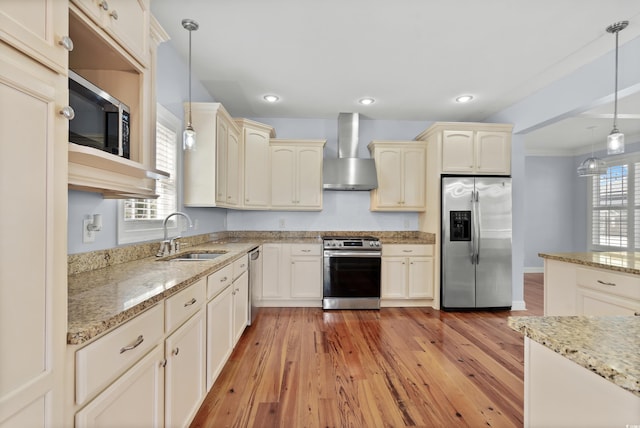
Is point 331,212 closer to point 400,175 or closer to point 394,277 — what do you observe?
point 400,175

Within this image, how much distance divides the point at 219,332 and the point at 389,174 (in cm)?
302

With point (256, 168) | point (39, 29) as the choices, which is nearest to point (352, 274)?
point (256, 168)

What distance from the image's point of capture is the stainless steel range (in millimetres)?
3775

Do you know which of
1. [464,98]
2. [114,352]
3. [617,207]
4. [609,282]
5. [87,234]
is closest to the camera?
[114,352]

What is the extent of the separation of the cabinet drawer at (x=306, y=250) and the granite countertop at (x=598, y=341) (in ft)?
9.84

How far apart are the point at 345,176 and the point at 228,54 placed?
2.01m

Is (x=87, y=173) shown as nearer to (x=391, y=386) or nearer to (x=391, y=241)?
(x=391, y=386)

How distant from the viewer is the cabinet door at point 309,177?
4109 millimetres

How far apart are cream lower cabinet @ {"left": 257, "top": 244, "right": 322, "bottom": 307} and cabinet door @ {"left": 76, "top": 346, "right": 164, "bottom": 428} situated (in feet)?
8.42

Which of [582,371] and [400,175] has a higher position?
[400,175]

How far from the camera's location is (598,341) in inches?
29.2

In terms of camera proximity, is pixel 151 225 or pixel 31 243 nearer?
pixel 31 243

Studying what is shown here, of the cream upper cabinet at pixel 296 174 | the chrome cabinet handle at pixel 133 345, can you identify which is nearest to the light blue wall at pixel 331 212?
the cream upper cabinet at pixel 296 174

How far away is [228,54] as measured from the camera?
2.69 meters
